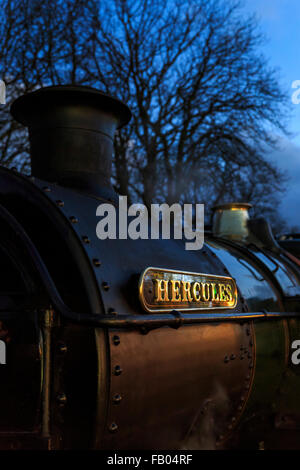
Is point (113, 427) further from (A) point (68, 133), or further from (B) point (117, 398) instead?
(A) point (68, 133)

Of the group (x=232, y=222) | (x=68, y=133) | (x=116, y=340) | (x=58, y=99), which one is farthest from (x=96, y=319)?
(x=232, y=222)

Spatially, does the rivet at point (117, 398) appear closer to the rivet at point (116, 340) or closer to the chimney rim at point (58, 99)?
the rivet at point (116, 340)

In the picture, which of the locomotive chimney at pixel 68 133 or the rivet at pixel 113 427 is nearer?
the rivet at pixel 113 427

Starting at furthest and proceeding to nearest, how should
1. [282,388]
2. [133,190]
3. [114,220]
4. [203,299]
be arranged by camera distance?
1. [133,190]
2. [282,388]
3. [203,299]
4. [114,220]

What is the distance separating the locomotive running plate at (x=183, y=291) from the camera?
2041 millimetres

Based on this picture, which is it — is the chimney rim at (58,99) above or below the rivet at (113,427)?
above

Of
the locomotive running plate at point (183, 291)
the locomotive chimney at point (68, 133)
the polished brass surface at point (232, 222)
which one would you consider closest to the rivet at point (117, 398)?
the locomotive running plate at point (183, 291)

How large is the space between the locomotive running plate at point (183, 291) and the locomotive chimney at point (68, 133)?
72cm

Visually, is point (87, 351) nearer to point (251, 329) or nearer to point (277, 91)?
point (251, 329)

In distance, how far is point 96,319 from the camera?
5.68ft

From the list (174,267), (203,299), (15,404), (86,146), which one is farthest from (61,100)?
(15,404)

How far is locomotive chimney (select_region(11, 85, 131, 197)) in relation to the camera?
2691mm

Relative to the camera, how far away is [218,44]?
17344 mm

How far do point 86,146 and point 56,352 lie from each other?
1408 mm
